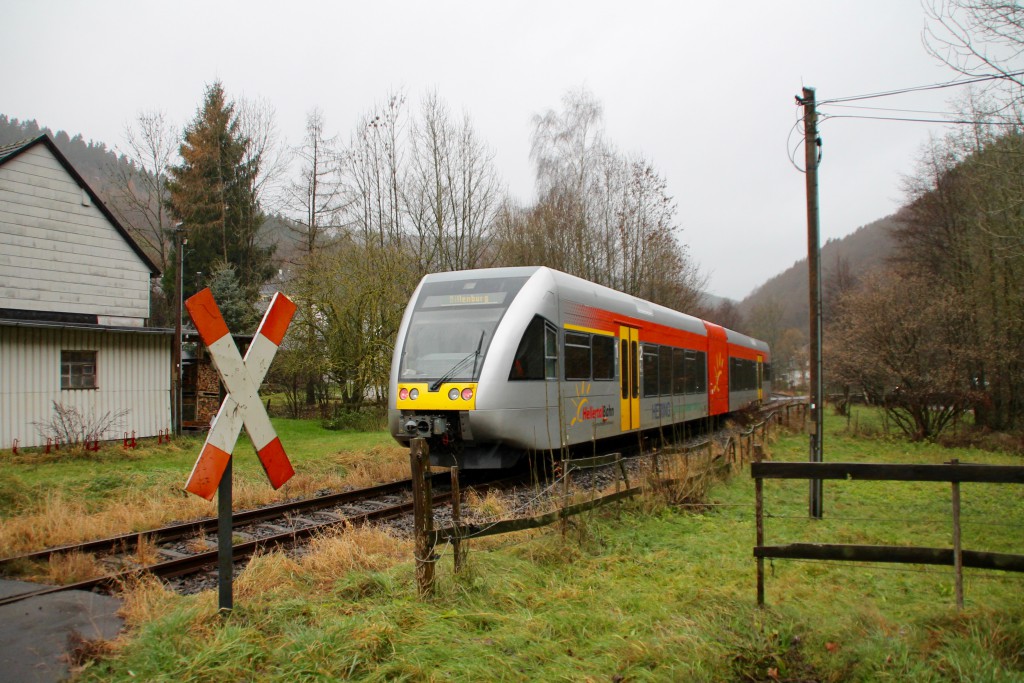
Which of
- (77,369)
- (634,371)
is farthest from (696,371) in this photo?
(77,369)

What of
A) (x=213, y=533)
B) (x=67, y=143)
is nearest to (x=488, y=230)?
(x=213, y=533)

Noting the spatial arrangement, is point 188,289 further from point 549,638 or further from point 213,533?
point 549,638

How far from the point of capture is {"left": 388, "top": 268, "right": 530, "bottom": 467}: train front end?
9.84m

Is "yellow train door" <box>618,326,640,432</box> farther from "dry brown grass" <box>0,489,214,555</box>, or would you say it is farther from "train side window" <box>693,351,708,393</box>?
"dry brown grass" <box>0,489,214,555</box>

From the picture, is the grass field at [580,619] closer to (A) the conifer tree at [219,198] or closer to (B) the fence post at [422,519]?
(B) the fence post at [422,519]

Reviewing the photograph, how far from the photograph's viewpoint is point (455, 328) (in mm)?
10430

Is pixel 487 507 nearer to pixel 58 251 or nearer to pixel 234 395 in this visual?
pixel 234 395

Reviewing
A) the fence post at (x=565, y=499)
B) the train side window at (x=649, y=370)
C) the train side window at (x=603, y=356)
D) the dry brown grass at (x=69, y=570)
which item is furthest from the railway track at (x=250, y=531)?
the train side window at (x=649, y=370)

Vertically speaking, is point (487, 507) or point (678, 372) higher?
point (678, 372)

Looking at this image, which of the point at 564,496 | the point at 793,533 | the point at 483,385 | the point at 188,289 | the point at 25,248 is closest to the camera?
the point at 564,496

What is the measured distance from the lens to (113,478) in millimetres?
11305

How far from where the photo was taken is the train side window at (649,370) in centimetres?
1457

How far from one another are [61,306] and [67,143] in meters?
61.1

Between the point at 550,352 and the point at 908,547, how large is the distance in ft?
21.5
